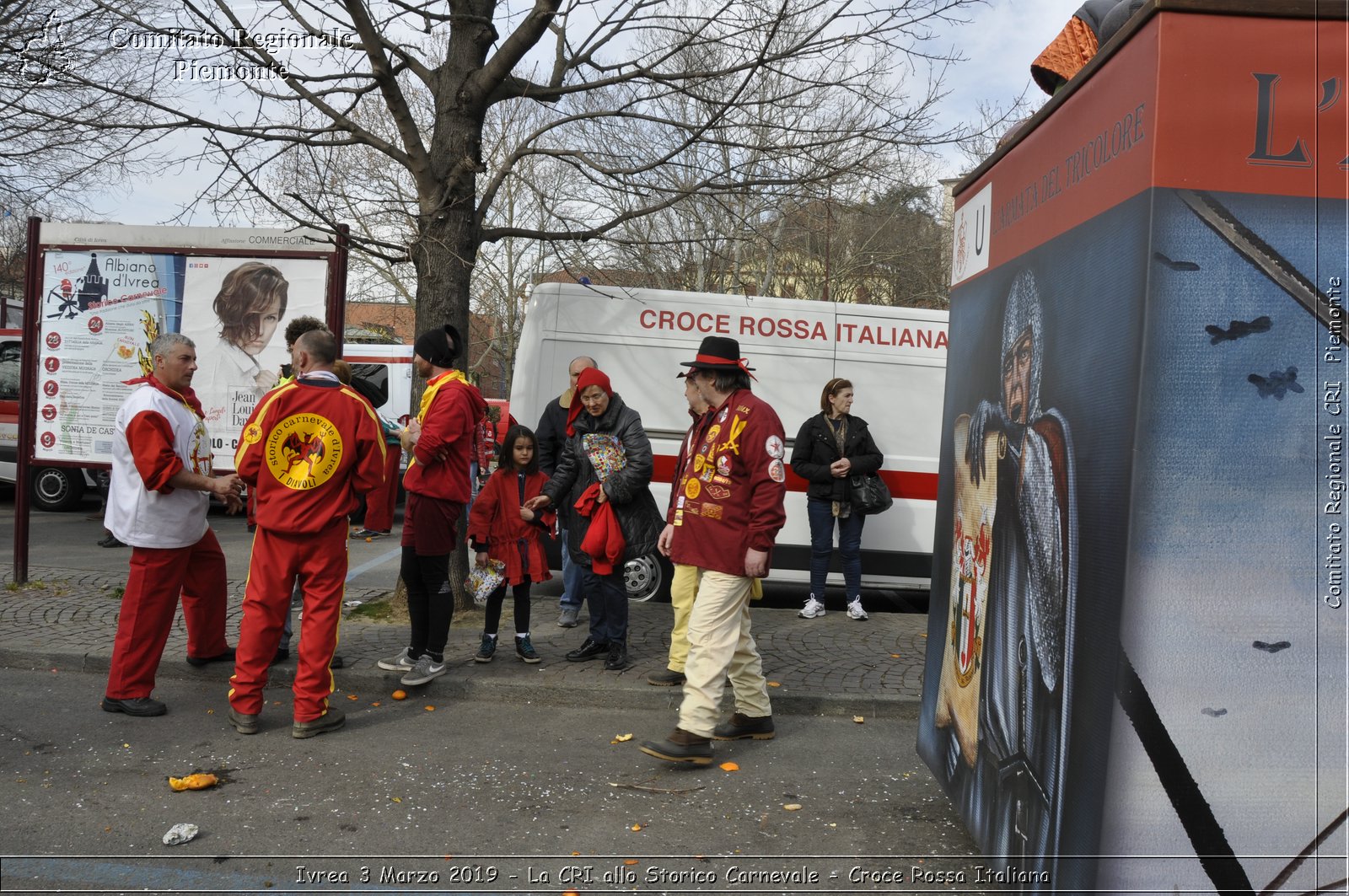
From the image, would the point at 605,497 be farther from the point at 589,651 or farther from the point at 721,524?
the point at 721,524

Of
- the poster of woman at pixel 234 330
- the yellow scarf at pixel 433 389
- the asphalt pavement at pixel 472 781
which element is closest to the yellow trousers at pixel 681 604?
the asphalt pavement at pixel 472 781

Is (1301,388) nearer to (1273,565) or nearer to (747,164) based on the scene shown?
(1273,565)

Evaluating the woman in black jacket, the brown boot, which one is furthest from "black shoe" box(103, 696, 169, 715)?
the woman in black jacket

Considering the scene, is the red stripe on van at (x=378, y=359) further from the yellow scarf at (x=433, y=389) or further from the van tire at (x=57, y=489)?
the yellow scarf at (x=433, y=389)

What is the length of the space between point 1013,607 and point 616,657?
342 cm

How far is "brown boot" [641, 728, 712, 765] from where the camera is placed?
15.5 feet

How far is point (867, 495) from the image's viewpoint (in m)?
7.93

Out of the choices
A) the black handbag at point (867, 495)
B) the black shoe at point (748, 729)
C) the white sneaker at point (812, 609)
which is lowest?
the black shoe at point (748, 729)

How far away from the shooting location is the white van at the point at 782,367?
8586 mm

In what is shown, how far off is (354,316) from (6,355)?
2540 centimetres

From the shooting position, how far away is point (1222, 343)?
2.43 m

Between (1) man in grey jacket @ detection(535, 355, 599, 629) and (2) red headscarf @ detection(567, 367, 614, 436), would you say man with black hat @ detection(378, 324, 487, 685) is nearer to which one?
(2) red headscarf @ detection(567, 367, 614, 436)

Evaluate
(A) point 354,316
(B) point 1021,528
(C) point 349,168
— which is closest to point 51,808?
(B) point 1021,528

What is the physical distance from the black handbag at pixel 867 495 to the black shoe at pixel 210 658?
14.4 feet
